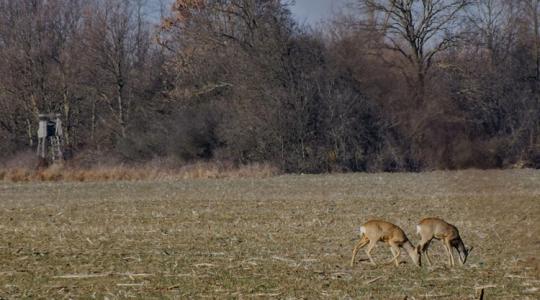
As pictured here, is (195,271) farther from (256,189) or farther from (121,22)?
(121,22)

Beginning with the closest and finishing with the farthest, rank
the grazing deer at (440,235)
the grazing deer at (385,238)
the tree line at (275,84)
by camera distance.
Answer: the grazing deer at (385,238), the grazing deer at (440,235), the tree line at (275,84)

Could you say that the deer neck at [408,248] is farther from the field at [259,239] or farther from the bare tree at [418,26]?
the bare tree at [418,26]

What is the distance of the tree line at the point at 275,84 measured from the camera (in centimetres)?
4625

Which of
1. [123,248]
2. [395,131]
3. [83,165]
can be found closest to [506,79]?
[395,131]

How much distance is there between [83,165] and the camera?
1970 inches

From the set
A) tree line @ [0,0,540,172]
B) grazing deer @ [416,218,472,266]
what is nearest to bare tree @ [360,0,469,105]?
tree line @ [0,0,540,172]

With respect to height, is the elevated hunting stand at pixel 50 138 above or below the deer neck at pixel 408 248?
above

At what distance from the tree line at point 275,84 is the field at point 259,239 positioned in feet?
40.1

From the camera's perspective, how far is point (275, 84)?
47.7 m

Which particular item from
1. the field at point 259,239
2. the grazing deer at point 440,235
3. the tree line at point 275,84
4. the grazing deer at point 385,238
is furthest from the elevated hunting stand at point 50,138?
the grazing deer at point 440,235

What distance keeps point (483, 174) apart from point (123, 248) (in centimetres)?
1397

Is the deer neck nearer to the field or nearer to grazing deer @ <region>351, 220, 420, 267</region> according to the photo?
grazing deer @ <region>351, 220, 420, 267</region>

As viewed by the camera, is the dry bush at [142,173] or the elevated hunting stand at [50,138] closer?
the dry bush at [142,173]

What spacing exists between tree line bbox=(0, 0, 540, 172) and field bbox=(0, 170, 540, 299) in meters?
12.2
